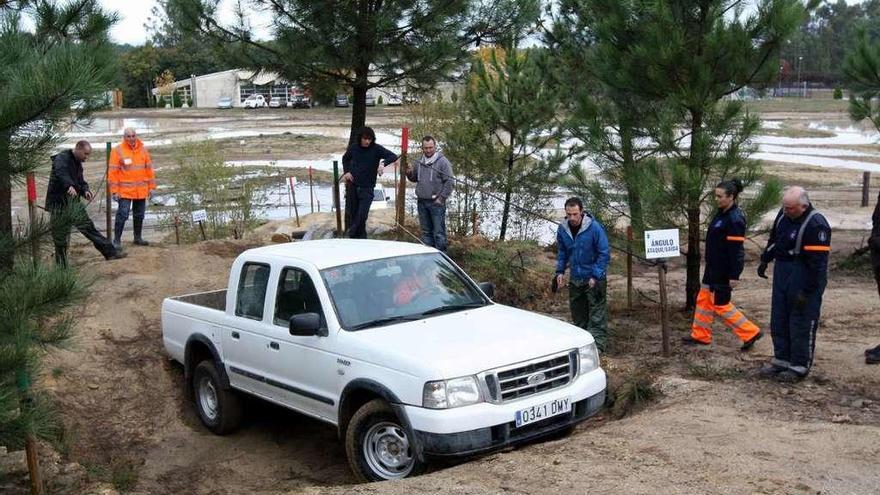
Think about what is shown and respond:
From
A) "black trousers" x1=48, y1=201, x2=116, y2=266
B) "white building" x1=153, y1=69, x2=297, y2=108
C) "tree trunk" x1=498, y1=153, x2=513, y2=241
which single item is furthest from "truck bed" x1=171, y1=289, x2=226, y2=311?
"white building" x1=153, y1=69, x2=297, y2=108

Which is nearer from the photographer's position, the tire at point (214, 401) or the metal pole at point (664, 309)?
the tire at point (214, 401)

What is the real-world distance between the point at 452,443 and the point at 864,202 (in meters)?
19.2

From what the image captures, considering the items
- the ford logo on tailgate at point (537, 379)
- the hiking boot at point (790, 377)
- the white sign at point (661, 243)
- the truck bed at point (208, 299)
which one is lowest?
the hiking boot at point (790, 377)

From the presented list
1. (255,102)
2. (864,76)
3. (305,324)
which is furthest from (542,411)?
(255,102)

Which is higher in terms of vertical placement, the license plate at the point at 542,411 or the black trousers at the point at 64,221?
the black trousers at the point at 64,221

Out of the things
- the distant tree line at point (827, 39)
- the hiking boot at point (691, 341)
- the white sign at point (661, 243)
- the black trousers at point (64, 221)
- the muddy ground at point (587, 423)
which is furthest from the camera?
the distant tree line at point (827, 39)

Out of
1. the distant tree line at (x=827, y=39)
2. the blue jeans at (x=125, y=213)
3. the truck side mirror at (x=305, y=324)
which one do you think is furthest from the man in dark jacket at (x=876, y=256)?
the distant tree line at (x=827, y=39)

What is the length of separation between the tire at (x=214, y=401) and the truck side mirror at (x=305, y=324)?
1.97 m

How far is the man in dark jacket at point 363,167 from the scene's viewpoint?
12.6 metres

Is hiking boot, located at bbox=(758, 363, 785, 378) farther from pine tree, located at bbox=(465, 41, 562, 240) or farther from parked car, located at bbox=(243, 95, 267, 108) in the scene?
parked car, located at bbox=(243, 95, 267, 108)

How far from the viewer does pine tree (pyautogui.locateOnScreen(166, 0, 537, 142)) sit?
1227 cm

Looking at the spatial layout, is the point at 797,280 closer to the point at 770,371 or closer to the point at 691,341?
the point at 770,371

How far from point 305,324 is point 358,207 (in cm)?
592

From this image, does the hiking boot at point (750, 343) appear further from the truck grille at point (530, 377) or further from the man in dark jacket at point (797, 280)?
the truck grille at point (530, 377)
